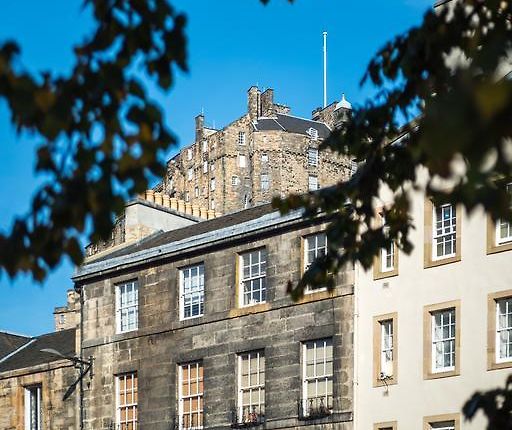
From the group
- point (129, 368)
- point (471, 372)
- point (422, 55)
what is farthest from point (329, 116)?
point (422, 55)

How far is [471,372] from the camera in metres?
30.1

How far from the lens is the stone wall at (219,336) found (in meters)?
33.5

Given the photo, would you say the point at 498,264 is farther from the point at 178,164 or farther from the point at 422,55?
the point at 178,164

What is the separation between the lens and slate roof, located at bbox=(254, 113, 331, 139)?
12925 centimetres

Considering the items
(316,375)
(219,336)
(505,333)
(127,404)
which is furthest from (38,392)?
(505,333)

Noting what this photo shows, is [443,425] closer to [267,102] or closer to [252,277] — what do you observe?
[252,277]

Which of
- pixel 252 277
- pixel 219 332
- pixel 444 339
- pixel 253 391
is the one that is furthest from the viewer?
pixel 219 332

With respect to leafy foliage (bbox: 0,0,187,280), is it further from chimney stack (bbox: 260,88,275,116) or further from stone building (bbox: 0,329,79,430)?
chimney stack (bbox: 260,88,275,116)

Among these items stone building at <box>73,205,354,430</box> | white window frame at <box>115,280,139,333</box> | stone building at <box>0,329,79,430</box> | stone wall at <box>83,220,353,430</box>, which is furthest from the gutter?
white window frame at <box>115,280,139,333</box>

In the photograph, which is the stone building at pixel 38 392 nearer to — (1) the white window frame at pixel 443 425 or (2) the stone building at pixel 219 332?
(2) the stone building at pixel 219 332

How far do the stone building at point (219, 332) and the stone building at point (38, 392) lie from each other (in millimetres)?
1074

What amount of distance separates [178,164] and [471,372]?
114576 millimetres

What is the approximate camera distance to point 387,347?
106 feet

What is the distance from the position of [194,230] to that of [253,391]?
6.68m
